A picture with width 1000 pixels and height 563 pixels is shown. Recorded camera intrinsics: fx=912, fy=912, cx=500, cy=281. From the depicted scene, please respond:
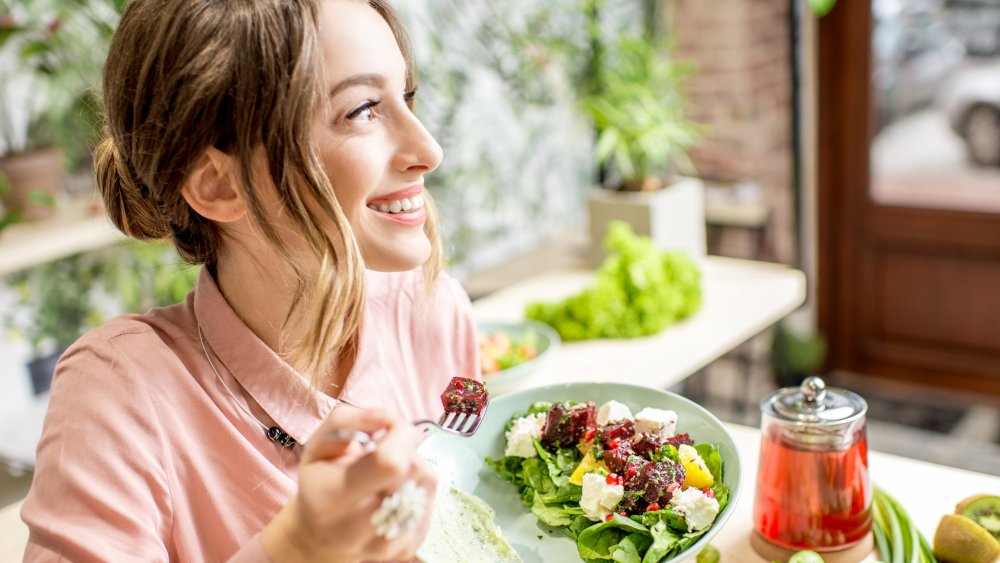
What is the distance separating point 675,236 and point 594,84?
0.85 m

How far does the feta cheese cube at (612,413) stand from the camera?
3.77 ft

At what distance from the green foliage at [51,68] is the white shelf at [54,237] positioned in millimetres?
192

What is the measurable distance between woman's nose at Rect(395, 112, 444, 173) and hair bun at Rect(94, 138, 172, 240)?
0.99ft

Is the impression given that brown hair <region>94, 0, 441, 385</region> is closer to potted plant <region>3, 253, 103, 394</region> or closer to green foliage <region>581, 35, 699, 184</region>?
potted plant <region>3, 253, 103, 394</region>

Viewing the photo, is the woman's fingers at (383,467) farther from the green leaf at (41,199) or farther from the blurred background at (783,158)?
the blurred background at (783,158)

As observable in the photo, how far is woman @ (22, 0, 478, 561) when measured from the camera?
929mm

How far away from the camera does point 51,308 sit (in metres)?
2.34

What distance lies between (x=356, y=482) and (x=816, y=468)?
63 centimetres

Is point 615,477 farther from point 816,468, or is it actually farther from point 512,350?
point 512,350

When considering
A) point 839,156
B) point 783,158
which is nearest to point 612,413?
point 783,158

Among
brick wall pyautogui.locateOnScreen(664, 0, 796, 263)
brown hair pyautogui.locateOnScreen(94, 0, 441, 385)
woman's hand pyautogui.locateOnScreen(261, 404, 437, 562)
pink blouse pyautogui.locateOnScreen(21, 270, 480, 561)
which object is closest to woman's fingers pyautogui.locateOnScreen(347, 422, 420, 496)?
woman's hand pyautogui.locateOnScreen(261, 404, 437, 562)

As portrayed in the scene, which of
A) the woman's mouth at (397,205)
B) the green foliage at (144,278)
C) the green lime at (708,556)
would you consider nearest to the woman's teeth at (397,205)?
the woman's mouth at (397,205)

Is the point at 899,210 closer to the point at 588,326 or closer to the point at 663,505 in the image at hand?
the point at 588,326

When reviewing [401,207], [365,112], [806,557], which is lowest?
[806,557]
